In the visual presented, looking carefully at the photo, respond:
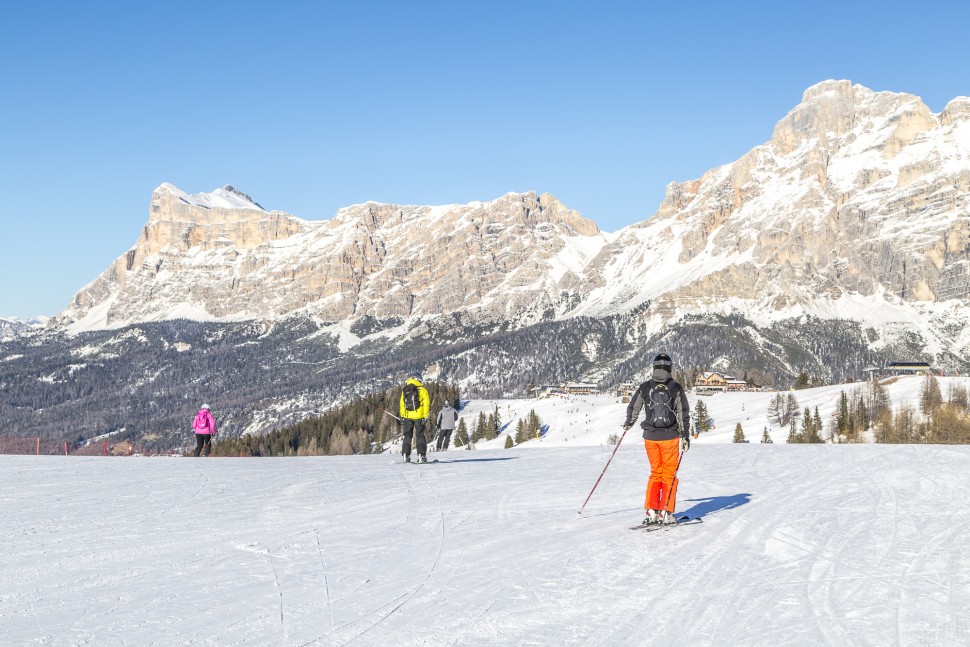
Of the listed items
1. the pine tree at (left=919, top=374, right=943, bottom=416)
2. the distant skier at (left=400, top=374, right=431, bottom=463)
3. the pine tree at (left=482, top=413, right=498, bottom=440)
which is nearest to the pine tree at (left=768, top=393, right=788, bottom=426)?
the pine tree at (left=919, top=374, right=943, bottom=416)

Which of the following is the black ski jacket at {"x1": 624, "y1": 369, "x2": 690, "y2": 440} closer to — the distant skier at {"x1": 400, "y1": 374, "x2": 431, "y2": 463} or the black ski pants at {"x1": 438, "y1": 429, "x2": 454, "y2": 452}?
the distant skier at {"x1": 400, "y1": 374, "x2": 431, "y2": 463}

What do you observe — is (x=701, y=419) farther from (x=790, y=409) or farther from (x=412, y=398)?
(x=412, y=398)

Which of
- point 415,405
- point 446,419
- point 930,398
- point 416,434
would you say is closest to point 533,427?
point 930,398

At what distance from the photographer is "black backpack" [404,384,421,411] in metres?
21.6

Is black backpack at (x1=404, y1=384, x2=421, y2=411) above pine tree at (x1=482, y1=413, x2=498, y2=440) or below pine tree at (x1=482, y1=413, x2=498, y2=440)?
above

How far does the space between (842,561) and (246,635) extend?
21.9 ft

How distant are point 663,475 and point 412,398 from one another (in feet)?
33.2

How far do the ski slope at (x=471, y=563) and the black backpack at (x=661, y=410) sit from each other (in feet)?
5.11

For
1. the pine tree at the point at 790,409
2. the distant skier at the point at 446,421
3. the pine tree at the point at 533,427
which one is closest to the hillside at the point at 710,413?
the pine tree at the point at 533,427

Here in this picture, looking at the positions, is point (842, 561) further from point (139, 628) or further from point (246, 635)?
point (139, 628)

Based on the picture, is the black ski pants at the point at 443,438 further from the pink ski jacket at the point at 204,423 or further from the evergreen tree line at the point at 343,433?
the evergreen tree line at the point at 343,433

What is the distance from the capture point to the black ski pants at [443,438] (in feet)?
129

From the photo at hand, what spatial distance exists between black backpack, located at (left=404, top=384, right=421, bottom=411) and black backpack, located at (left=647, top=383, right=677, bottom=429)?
9.84 meters

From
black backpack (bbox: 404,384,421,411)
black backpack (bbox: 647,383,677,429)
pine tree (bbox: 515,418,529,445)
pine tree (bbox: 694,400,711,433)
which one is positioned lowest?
pine tree (bbox: 515,418,529,445)
